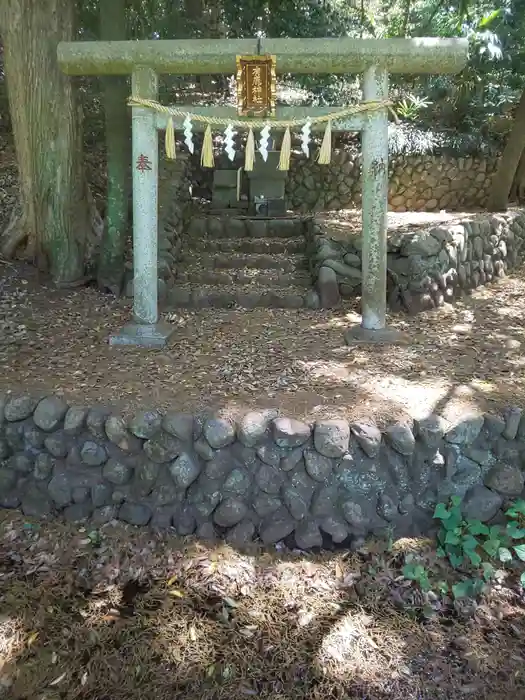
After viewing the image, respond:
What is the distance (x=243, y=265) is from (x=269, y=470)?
11.7 ft

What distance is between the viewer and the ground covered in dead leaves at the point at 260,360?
3.89 meters

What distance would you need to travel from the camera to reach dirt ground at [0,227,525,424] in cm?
388

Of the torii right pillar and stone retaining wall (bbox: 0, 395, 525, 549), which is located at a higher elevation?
the torii right pillar

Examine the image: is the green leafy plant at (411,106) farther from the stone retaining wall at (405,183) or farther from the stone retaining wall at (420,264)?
the stone retaining wall at (420,264)

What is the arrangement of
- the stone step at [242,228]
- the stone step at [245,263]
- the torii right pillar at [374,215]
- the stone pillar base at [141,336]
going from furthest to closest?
the stone step at [242,228], the stone step at [245,263], the stone pillar base at [141,336], the torii right pillar at [374,215]

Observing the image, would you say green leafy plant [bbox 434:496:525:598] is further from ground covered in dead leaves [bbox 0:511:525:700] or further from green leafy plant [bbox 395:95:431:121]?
green leafy plant [bbox 395:95:431:121]

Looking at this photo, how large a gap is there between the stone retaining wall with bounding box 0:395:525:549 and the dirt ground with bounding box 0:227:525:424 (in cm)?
17

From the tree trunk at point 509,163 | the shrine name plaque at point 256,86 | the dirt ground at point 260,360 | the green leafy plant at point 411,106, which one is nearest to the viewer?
the dirt ground at point 260,360

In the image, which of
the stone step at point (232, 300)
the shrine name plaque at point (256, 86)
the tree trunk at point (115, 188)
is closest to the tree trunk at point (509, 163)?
the stone step at point (232, 300)

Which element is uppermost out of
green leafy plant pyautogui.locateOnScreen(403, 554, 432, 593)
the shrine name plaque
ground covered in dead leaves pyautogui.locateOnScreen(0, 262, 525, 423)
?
the shrine name plaque

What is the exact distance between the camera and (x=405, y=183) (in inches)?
390

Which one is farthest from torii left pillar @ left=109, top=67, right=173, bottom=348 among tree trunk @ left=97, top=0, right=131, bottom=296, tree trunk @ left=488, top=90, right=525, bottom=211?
tree trunk @ left=488, top=90, right=525, bottom=211

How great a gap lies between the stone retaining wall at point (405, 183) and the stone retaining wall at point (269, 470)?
650cm

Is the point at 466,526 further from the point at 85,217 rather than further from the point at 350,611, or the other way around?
the point at 85,217
